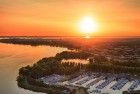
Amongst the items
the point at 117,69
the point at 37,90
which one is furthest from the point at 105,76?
the point at 37,90

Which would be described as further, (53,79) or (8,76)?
(8,76)

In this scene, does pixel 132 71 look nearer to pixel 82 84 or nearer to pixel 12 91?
pixel 82 84

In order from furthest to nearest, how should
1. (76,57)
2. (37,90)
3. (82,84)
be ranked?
(76,57)
(82,84)
(37,90)

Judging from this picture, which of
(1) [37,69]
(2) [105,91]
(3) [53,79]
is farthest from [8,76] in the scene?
(2) [105,91]

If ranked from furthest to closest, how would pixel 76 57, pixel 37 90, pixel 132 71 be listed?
pixel 76 57
pixel 132 71
pixel 37 90

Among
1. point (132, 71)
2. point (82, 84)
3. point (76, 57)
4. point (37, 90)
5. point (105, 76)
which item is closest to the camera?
point (37, 90)

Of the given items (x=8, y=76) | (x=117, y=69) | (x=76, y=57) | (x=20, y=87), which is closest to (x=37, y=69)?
(x=8, y=76)

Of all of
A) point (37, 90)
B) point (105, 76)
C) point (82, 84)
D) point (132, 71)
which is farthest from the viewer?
point (132, 71)

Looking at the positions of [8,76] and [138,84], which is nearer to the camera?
[138,84]

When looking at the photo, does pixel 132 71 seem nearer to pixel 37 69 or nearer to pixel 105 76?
pixel 105 76
